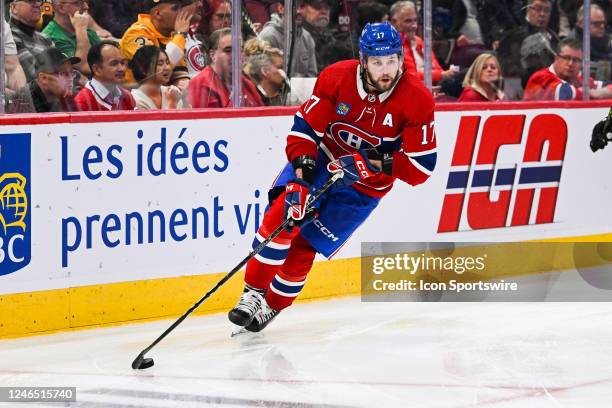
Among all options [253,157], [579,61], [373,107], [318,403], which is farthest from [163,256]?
[579,61]

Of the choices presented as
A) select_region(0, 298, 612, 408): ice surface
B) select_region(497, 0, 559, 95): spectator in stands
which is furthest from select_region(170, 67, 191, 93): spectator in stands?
select_region(497, 0, 559, 95): spectator in stands

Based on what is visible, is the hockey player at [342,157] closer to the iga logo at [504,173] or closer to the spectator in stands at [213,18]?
the spectator in stands at [213,18]

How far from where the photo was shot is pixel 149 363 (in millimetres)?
4641

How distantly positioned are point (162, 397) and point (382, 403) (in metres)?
0.72

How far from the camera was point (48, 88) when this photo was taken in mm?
5266

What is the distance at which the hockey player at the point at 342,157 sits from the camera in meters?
5.02

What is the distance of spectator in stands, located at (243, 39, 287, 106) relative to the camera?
6059 mm

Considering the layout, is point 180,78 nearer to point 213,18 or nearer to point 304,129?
point 213,18

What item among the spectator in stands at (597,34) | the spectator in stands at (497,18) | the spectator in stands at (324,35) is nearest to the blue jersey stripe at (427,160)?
the spectator in stands at (324,35)

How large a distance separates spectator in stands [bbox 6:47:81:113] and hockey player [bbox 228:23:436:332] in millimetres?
949

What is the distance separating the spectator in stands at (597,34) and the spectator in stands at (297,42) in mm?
1840

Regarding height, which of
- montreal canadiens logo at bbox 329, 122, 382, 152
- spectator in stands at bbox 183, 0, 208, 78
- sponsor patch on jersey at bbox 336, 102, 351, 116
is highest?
spectator in stands at bbox 183, 0, 208, 78

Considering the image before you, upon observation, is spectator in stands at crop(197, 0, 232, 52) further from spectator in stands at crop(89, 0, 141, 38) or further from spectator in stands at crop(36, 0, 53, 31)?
spectator in stands at crop(36, 0, 53, 31)

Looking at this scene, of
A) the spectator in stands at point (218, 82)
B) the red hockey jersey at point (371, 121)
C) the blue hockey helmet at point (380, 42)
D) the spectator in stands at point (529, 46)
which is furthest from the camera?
the spectator in stands at point (529, 46)
